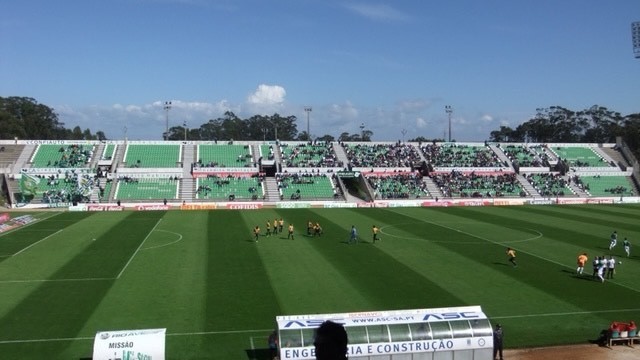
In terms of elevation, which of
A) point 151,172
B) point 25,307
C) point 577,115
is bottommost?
point 25,307

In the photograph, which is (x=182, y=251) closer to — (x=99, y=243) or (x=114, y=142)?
(x=99, y=243)

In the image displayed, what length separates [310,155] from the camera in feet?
261

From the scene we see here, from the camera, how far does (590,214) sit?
179ft

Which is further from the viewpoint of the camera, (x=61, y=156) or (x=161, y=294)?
(x=61, y=156)

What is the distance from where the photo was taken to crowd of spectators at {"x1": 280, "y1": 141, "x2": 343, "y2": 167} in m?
76.6

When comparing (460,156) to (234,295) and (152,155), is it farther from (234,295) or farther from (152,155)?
(234,295)

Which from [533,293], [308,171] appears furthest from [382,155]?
[533,293]

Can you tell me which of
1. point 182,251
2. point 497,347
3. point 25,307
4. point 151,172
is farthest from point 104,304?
point 151,172

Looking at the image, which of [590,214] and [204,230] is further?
[590,214]

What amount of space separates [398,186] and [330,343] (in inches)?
2671

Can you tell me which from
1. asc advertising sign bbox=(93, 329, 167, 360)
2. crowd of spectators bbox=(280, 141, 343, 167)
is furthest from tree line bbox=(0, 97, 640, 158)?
asc advertising sign bbox=(93, 329, 167, 360)

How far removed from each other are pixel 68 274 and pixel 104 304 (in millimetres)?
6231

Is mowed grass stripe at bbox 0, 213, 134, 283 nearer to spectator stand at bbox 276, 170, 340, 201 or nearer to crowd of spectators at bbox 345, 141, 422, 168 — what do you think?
spectator stand at bbox 276, 170, 340, 201

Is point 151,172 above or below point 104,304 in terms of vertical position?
above
